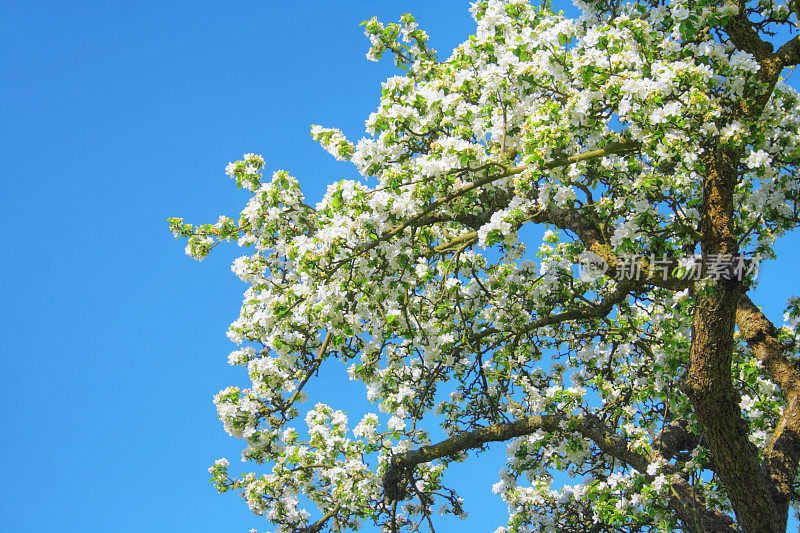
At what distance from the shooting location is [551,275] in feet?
32.7

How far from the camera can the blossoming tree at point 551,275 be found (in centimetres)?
741

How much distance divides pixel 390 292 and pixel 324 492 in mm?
4294

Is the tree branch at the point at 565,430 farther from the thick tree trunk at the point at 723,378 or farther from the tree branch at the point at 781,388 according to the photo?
the tree branch at the point at 781,388

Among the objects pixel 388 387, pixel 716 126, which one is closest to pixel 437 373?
pixel 388 387

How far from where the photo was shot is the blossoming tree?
7.41 meters

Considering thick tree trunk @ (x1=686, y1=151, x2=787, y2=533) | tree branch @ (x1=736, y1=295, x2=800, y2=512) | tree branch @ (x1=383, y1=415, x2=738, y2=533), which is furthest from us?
tree branch @ (x1=383, y1=415, x2=738, y2=533)

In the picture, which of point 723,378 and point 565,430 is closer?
point 723,378

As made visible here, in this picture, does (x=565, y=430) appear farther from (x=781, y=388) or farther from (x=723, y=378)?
(x=781, y=388)

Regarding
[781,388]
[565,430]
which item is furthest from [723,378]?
[565,430]

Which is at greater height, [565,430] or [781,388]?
[565,430]

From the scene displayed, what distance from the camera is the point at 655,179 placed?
788cm

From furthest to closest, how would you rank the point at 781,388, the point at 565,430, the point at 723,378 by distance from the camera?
1. the point at 565,430
2. the point at 781,388
3. the point at 723,378

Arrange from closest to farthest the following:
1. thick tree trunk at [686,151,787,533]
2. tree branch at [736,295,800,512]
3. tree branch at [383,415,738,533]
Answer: thick tree trunk at [686,151,787,533] → tree branch at [736,295,800,512] → tree branch at [383,415,738,533]

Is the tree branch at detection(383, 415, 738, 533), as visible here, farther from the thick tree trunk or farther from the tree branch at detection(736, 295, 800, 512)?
the tree branch at detection(736, 295, 800, 512)
